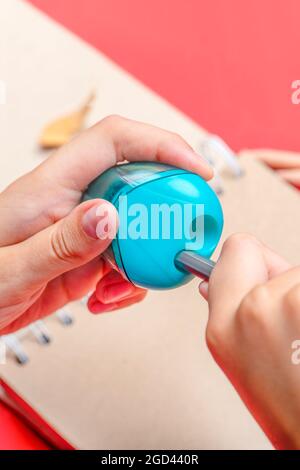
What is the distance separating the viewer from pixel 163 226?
1.54ft

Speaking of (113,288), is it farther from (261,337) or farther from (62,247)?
(261,337)

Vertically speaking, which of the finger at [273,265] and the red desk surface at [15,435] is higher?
the finger at [273,265]

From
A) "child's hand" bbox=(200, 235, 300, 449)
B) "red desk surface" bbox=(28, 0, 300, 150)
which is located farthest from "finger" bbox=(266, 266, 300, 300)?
A: "red desk surface" bbox=(28, 0, 300, 150)

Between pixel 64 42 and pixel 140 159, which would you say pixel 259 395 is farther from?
pixel 64 42

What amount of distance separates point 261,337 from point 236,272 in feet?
0.16

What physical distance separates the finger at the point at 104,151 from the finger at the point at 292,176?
28 cm

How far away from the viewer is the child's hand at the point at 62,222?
0.51 meters

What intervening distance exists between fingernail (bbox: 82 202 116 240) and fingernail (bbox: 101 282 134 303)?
16 centimetres

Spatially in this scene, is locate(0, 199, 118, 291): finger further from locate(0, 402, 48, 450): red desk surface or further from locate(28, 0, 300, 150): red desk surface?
locate(28, 0, 300, 150): red desk surface

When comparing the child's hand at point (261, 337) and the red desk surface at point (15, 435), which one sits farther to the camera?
the red desk surface at point (15, 435)

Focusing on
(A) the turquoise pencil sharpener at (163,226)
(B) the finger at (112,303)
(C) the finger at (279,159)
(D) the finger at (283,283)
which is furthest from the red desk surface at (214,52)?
(D) the finger at (283,283)

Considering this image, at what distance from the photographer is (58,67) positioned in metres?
0.91

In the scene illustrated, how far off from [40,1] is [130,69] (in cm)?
21

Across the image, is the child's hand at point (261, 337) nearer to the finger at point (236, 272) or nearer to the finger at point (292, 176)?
the finger at point (236, 272)
